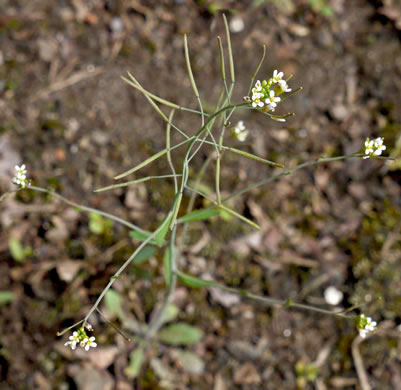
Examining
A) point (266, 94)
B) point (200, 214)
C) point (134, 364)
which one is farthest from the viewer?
point (134, 364)

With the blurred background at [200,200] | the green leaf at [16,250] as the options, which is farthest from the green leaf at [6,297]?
the green leaf at [16,250]

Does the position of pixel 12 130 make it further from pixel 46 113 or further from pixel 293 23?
pixel 293 23

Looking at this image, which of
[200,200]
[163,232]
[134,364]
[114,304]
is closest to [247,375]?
[134,364]

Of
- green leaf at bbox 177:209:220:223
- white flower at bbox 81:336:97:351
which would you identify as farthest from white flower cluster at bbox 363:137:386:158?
white flower at bbox 81:336:97:351

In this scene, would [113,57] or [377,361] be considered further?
[113,57]

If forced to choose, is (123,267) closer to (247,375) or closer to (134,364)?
(134,364)

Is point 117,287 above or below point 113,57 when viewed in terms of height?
below

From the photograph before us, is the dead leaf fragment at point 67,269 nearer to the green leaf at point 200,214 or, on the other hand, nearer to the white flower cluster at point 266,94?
the green leaf at point 200,214

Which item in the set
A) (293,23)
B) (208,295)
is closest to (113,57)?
(293,23)
